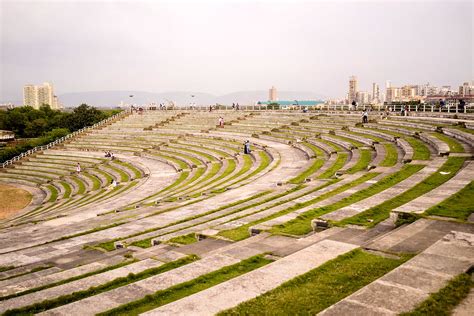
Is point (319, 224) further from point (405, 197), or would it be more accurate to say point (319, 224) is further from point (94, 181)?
point (94, 181)

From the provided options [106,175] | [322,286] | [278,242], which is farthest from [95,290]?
[106,175]

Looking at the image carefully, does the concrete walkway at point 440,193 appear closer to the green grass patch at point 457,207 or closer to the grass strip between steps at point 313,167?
the green grass patch at point 457,207

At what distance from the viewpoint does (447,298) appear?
6320 millimetres

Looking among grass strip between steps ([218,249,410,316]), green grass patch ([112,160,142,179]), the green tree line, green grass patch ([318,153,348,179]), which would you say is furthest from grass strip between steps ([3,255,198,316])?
the green tree line

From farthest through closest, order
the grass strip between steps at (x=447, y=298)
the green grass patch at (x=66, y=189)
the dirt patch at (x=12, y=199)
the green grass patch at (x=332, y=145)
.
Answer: the green grass patch at (x=66, y=189) → the dirt patch at (x=12, y=199) → the green grass patch at (x=332, y=145) → the grass strip between steps at (x=447, y=298)

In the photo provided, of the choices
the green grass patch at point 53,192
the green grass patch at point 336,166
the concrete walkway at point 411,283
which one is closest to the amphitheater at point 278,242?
the concrete walkway at point 411,283

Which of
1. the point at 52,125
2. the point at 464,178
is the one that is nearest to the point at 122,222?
the point at 464,178

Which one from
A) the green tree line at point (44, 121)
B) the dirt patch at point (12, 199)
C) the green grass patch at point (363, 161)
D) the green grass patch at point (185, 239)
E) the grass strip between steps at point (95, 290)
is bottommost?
the dirt patch at point (12, 199)

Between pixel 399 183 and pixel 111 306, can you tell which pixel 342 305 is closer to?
pixel 111 306

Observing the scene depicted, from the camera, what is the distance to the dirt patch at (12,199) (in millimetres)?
35781

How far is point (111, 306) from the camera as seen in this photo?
6.85m

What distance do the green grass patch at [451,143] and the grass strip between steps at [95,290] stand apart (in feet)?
60.6

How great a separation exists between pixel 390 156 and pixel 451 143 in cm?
420

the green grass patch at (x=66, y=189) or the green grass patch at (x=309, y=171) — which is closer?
the green grass patch at (x=309, y=171)
